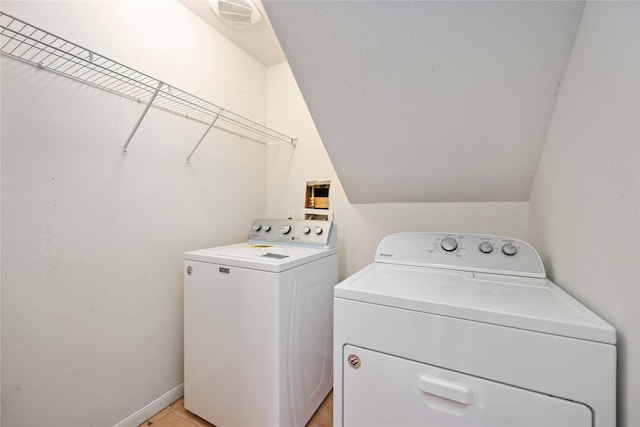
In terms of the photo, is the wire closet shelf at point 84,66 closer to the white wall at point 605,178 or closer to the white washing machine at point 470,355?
the white washing machine at point 470,355

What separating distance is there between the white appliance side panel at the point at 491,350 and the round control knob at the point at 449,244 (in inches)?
24.0

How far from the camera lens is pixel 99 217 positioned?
126cm

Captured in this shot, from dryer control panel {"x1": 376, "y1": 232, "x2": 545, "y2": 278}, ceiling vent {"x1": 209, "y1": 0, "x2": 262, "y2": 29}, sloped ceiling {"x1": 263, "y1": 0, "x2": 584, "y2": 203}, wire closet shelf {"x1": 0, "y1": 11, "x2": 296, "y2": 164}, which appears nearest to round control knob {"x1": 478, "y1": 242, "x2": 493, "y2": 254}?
dryer control panel {"x1": 376, "y1": 232, "x2": 545, "y2": 278}

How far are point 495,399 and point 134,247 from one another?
1.67m

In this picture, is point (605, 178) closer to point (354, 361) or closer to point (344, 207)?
point (354, 361)

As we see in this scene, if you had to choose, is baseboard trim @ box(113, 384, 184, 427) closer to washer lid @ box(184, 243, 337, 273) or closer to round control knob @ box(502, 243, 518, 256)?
washer lid @ box(184, 243, 337, 273)

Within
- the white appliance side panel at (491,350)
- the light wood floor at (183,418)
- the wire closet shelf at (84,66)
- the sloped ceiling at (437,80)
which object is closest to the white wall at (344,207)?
the sloped ceiling at (437,80)

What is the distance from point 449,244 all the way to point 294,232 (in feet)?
3.05

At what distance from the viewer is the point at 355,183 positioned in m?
1.70

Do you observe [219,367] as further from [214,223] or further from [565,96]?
[565,96]

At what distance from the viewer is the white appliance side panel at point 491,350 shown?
606mm

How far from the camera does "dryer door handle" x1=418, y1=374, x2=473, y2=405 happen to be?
72 centimetres

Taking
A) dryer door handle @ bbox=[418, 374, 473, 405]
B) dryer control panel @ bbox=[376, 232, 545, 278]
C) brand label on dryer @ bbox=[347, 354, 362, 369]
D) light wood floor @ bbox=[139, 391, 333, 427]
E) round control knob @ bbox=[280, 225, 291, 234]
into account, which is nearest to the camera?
dryer door handle @ bbox=[418, 374, 473, 405]

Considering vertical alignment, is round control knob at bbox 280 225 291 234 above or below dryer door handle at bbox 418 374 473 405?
above
